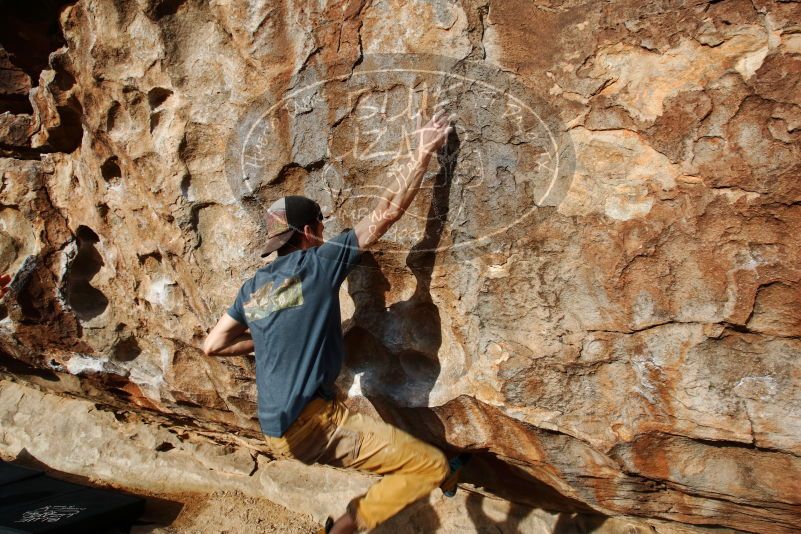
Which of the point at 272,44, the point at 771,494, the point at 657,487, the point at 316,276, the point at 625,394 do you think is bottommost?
the point at 657,487

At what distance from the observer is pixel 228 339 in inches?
80.4

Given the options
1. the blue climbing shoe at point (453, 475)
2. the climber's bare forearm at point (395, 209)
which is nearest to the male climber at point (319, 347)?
the climber's bare forearm at point (395, 209)

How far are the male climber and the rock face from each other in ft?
0.57

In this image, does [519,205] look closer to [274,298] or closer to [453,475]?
[274,298]

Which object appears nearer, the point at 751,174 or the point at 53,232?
the point at 751,174

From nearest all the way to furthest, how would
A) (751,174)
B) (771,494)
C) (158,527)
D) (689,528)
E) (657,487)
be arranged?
1. (751,174)
2. (771,494)
3. (657,487)
4. (689,528)
5. (158,527)

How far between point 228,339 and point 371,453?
0.61m

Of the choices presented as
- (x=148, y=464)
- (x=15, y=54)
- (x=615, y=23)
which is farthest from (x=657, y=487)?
(x=15, y=54)

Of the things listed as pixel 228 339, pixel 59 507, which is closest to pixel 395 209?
pixel 228 339

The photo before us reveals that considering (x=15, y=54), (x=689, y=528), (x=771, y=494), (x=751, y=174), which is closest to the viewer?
(x=751, y=174)

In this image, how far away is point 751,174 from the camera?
1.52 meters

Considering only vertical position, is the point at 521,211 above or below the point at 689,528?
above

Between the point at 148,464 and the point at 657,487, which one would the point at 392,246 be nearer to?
the point at 657,487

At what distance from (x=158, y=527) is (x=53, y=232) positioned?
1.42m
